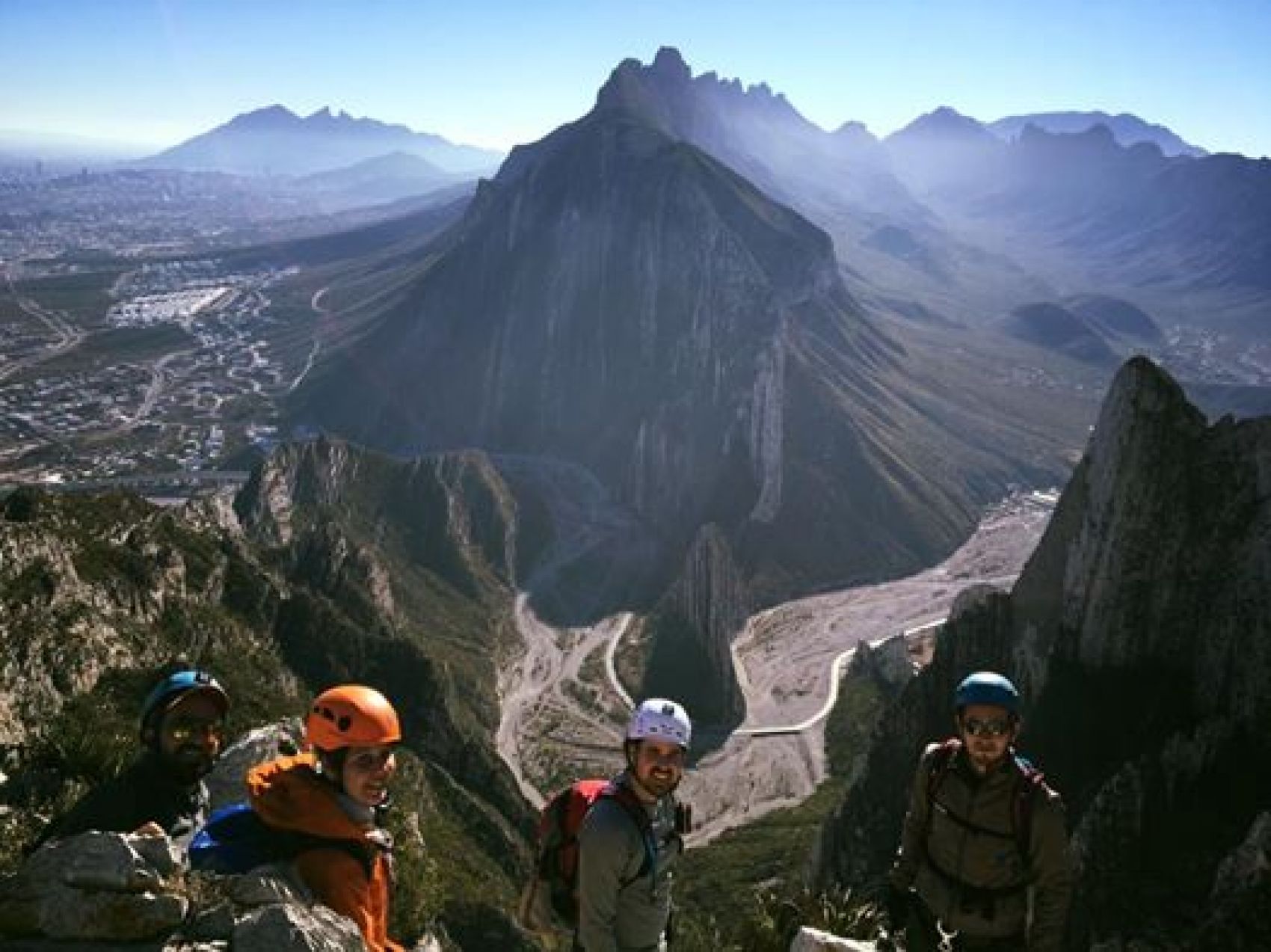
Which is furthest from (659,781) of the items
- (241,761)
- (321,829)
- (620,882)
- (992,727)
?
(241,761)

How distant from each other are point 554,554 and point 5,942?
18418 cm

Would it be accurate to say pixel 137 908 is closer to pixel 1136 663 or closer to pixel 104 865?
pixel 104 865

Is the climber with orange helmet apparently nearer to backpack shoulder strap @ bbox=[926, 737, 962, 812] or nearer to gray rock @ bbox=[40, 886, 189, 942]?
gray rock @ bbox=[40, 886, 189, 942]

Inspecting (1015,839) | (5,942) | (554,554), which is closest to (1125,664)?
(1015,839)

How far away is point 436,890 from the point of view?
99.5ft

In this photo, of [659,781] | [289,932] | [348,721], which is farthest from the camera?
[659,781]

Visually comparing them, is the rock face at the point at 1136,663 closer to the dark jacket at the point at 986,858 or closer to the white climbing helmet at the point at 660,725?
the dark jacket at the point at 986,858

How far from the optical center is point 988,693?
14.0 metres

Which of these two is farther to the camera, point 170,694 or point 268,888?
point 170,694

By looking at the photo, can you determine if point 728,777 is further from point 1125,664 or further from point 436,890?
point 436,890

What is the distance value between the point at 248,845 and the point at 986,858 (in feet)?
31.9

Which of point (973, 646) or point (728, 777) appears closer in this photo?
point (973, 646)

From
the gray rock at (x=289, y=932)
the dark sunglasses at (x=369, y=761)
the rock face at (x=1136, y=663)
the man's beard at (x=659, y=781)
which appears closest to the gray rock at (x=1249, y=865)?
the rock face at (x=1136, y=663)

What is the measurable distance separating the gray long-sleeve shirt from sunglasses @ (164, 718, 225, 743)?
511cm
